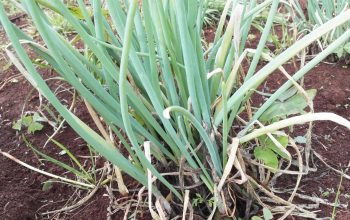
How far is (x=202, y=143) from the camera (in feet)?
2.95

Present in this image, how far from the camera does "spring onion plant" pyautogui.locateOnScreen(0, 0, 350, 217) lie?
75 centimetres

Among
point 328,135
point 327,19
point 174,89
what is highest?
point 174,89

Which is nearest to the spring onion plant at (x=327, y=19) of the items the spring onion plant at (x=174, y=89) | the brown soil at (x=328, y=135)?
the brown soil at (x=328, y=135)

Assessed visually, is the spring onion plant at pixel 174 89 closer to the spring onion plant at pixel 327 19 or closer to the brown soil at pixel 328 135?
the brown soil at pixel 328 135

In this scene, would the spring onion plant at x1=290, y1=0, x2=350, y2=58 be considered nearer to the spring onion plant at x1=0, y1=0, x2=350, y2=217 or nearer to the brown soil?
the brown soil

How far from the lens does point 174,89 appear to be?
34.7 inches

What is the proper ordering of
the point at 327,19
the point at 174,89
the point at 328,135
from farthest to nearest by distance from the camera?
the point at 327,19 → the point at 328,135 → the point at 174,89

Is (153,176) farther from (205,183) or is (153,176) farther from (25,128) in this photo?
(25,128)

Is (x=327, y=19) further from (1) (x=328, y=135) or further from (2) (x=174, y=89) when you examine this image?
(2) (x=174, y=89)

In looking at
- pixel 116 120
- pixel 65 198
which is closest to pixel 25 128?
pixel 65 198

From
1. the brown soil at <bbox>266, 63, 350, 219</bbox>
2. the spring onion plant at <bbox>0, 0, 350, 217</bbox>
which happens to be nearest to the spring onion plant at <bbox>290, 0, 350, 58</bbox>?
the brown soil at <bbox>266, 63, 350, 219</bbox>

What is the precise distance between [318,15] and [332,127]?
0.47 metres

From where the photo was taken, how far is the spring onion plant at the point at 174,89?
0.75 m

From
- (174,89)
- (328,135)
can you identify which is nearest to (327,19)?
(328,135)
